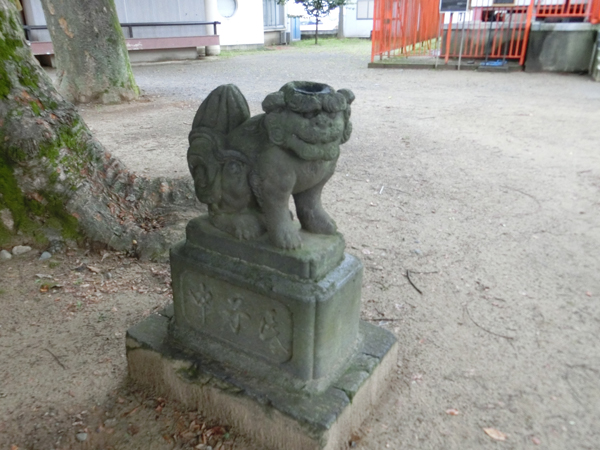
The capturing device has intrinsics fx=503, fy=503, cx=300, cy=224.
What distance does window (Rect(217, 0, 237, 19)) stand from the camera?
18172 mm

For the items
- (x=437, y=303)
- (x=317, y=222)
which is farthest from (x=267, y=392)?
(x=437, y=303)

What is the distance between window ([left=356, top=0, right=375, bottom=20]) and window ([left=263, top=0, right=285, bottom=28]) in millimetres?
4367

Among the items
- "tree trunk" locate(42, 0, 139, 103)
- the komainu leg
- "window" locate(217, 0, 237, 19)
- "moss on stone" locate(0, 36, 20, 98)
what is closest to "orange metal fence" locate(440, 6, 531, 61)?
"tree trunk" locate(42, 0, 139, 103)

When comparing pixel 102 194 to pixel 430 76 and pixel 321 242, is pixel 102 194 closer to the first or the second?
pixel 321 242

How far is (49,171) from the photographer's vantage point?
125 inches

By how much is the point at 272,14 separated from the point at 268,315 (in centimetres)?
2183

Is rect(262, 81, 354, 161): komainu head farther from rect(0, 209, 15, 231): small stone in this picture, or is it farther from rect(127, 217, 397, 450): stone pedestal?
rect(0, 209, 15, 231): small stone

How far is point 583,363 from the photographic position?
2.47 m

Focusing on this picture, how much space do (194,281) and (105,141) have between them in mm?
4700

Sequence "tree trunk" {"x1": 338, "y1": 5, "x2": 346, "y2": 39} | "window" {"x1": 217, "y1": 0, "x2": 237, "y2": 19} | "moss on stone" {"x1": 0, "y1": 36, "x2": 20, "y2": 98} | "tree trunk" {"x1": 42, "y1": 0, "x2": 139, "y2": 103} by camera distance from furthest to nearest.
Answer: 1. "tree trunk" {"x1": 338, "y1": 5, "x2": 346, "y2": 39}
2. "window" {"x1": 217, "y1": 0, "x2": 237, "y2": 19}
3. "tree trunk" {"x1": 42, "y1": 0, "x2": 139, "y2": 103}
4. "moss on stone" {"x1": 0, "y1": 36, "x2": 20, "y2": 98}

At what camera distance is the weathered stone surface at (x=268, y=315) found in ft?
6.07

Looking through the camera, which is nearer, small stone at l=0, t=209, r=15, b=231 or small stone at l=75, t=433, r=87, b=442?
small stone at l=75, t=433, r=87, b=442

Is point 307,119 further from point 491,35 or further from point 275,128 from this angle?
point 491,35

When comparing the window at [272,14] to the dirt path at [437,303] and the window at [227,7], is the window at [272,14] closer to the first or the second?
the window at [227,7]
